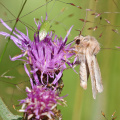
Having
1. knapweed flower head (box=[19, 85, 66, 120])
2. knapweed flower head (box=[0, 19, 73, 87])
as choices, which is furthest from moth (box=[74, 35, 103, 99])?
knapweed flower head (box=[19, 85, 66, 120])

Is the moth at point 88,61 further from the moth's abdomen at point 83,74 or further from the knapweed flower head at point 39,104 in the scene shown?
the knapweed flower head at point 39,104

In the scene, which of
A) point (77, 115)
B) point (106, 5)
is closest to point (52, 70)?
point (77, 115)

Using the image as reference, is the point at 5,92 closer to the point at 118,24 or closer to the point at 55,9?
the point at 55,9

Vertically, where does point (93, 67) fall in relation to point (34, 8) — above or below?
below

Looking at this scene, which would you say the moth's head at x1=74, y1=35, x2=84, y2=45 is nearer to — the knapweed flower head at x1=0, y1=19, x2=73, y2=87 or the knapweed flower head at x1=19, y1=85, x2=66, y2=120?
the knapweed flower head at x1=0, y1=19, x2=73, y2=87

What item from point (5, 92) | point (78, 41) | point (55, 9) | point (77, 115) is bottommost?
point (77, 115)

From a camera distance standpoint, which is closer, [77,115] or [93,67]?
[93,67]

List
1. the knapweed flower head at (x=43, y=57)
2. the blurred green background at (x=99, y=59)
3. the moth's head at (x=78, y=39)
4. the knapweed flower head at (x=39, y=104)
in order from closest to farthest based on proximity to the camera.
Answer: the knapweed flower head at (x=39, y=104) → the knapweed flower head at (x=43, y=57) → the moth's head at (x=78, y=39) → the blurred green background at (x=99, y=59)

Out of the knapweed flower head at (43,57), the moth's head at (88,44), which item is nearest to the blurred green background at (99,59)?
the moth's head at (88,44)
